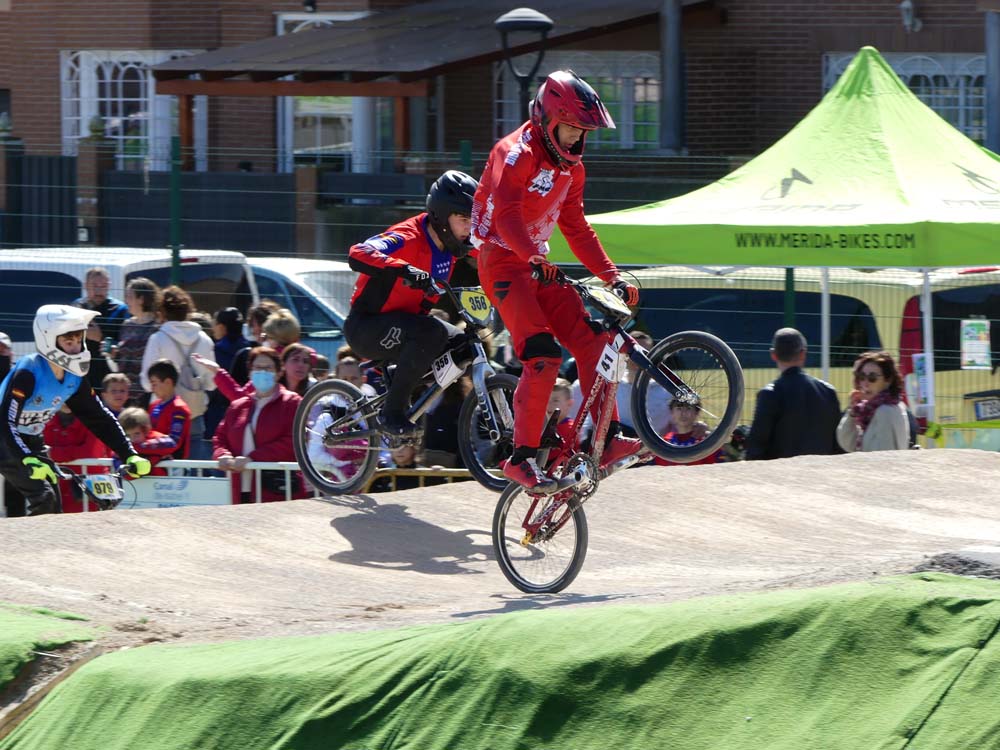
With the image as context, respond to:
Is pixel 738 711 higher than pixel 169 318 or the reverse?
the reverse

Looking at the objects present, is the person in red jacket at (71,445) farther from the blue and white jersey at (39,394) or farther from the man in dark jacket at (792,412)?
the man in dark jacket at (792,412)

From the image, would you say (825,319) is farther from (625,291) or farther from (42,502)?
(42,502)

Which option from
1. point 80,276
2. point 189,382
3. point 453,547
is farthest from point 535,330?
point 80,276

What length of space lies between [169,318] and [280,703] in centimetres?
536

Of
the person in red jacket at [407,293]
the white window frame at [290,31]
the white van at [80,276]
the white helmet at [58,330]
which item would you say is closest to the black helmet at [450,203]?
the person in red jacket at [407,293]

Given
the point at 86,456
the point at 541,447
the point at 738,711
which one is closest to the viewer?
the point at 738,711

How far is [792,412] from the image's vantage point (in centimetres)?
908

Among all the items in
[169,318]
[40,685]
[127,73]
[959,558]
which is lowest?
[40,685]

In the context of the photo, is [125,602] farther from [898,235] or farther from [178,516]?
[898,235]

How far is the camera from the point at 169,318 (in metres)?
10.2

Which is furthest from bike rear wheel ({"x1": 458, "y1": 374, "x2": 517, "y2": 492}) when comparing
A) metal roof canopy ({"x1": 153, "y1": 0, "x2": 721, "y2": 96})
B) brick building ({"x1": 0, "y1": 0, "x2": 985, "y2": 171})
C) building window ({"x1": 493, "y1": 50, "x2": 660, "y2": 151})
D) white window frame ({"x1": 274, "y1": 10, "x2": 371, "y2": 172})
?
white window frame ({"x1": 274, "y1": 10, "x2": 371, "y2": 172})

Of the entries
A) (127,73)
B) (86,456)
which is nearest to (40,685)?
(86,456)

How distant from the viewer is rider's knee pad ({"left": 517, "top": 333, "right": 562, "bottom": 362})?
261 inches

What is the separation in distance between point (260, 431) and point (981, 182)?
4788mm
